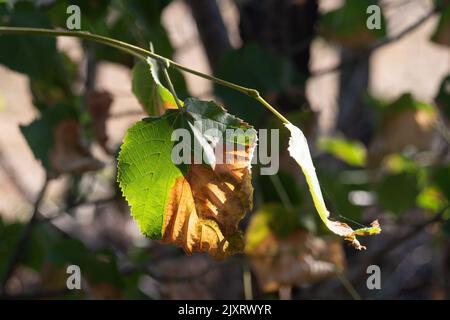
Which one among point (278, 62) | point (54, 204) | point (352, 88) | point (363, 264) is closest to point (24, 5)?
point (278, 62)

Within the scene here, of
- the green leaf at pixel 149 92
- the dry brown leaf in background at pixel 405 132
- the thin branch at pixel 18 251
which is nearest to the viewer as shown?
the green leaf at pixel 149 92

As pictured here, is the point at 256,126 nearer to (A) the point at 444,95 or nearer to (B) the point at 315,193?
(A) the point at 444,95

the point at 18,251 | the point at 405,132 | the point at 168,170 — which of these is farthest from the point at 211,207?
the point at 405,132

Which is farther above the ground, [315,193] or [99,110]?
[99,110]

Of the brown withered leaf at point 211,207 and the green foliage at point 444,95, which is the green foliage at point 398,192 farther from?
the brown withered leaf at point 211,207

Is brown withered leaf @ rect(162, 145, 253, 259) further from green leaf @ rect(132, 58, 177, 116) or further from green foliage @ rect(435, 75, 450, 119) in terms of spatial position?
green foliage @ rect(435, 75, 450, 119)

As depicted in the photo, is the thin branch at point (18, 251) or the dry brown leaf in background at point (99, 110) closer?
the dry brown leaf in background at point (99, 110)

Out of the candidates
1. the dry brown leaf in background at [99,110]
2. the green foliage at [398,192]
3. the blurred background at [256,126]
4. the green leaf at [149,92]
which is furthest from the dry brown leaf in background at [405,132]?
the green leaf at [149,92]
